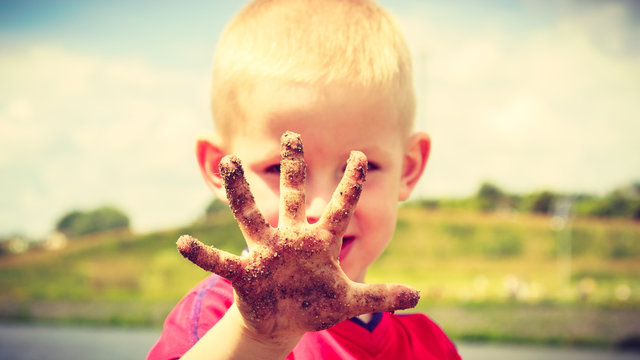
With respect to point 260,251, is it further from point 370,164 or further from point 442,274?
point 442,274

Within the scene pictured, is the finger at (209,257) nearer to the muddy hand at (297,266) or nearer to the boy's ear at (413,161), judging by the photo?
the muddy hand at (297,266)

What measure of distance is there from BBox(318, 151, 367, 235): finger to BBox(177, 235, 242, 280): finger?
0.65ft

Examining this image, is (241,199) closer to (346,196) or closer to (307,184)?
(346,196)

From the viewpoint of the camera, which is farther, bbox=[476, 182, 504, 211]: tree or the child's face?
bbox=[476, 182, 504, 211]: tree

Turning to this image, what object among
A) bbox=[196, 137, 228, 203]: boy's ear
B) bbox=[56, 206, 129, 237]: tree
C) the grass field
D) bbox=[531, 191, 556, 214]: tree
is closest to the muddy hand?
bbox=[196, 137, 228, 203]: boy's ear

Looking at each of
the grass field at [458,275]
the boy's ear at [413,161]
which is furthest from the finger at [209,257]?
the grass field at [458,275]

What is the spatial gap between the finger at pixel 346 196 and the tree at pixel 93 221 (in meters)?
58.6

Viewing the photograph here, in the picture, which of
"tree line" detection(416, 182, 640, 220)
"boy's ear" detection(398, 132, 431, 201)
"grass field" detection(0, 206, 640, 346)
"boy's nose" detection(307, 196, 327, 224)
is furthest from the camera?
"tree line" detection(416, 182, 640, 220)

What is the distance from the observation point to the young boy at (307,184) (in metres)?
1.22

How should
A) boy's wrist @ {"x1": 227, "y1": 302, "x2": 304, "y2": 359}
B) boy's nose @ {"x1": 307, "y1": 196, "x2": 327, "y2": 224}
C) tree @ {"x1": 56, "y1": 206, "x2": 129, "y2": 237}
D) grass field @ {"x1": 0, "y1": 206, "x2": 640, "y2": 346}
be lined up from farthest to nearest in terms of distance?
1. tree @ {"x1": 56, "y1": 206, "x2": 129, "y2": 237}
2. grass field @ {"x1": 0, "y1": 206, "x2": 640, "y2": 346}
3. boy's nose @ {"x1": 307, "y1": 196, "x2": 327, "y2": 224}
4. boy's wrist @ {"x1": 227, "y1": 302, "x2": 304, "y2": 359}

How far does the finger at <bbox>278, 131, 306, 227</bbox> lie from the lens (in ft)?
3.97

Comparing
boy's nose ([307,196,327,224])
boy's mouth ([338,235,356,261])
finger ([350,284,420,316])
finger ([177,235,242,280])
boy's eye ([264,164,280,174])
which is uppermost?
boy's eye ([264,164,280,174])

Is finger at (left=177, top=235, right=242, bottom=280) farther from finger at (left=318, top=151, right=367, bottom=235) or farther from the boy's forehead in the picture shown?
the boy's forehead

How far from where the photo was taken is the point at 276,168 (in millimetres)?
1690
